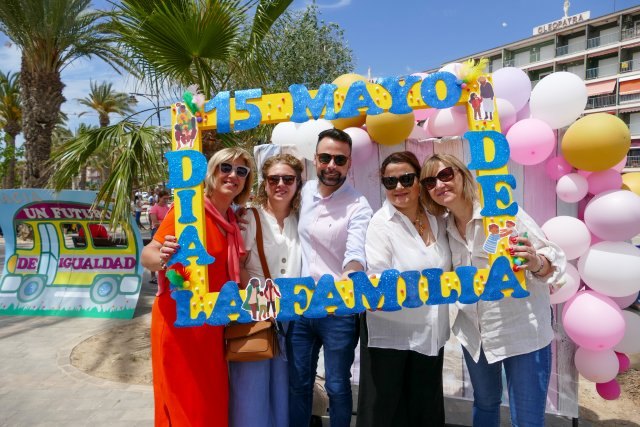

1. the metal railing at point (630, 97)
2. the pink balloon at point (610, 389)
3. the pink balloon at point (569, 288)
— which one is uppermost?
the metal railing at point (630, 97)

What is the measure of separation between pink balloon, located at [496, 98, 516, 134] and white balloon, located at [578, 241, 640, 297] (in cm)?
99

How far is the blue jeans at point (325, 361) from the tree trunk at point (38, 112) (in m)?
8.96

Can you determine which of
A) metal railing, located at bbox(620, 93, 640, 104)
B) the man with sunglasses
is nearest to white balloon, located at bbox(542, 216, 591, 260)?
the man with sunglasses

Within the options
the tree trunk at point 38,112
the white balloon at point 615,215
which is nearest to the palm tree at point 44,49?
the tree trunk at point 38,112

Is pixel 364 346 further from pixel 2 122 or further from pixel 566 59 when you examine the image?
pixel 566 59

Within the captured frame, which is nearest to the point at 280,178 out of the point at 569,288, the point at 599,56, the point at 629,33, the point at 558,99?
the point at 558,99

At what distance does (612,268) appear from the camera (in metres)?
2.57

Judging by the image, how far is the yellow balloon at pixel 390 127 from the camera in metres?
2.66

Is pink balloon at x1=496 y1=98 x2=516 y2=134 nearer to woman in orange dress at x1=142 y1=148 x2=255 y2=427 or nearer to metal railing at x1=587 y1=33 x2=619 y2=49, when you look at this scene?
woman in orange dress at x1=142 y1=148 x2=255 y2=427

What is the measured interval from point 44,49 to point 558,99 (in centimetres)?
994

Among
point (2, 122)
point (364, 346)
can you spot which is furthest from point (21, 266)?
point (2, 122)

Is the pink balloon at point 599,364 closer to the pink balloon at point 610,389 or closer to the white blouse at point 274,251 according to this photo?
the pink balloon at point 610,389

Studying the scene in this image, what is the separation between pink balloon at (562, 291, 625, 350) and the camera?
259 centimetres

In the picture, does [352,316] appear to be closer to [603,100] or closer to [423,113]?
[423,113]
